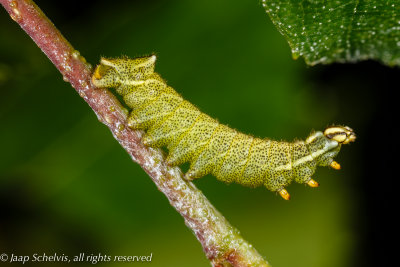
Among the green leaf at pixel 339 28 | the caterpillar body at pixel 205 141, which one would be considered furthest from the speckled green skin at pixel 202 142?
the green leaf at pixel 339 28

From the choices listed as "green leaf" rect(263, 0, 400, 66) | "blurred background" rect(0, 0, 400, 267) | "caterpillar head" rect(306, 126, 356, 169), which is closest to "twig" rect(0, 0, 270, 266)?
"caterpillar head" rect(306, 126, 356, 169)

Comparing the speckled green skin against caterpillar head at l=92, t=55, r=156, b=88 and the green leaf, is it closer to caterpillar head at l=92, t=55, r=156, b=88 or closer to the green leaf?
caterpillar head at l=92, t=55, r=156, b=88

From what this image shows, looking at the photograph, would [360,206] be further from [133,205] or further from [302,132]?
[133,205]

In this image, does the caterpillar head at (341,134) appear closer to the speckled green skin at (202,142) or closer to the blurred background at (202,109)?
the speckled green skin at (202,142)

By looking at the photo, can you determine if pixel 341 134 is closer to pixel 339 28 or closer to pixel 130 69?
pixel 339 28

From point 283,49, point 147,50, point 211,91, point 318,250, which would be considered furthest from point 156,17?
point 318,250

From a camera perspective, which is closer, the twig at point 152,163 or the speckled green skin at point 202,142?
A: the twig at point 152,163

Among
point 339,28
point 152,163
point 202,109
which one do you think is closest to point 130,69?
point 152,163
